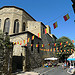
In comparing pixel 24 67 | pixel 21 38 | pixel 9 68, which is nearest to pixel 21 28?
pixel 21 38

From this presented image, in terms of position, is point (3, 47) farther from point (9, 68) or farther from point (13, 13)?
point (13, 13)

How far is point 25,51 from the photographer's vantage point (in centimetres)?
1345

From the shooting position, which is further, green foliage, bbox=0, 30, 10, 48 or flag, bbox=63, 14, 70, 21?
green foliage, bbox=0, 30, 10, 48

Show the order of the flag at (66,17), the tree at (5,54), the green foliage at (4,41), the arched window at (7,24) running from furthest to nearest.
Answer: the arched window at (7,24), the green foliage at (4,41), the tree at (5,54), the flag at (66,17)

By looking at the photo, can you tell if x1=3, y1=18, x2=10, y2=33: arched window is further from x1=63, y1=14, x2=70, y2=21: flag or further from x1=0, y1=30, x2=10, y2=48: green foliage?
x1=63, y1=14, x2=70, y2=21: flag

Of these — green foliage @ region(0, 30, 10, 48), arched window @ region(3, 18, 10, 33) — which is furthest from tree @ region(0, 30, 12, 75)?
arched window @ region(3, 18, 10, 33)

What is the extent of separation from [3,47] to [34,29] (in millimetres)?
12228

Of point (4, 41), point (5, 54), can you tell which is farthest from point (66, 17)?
point (5, 54)

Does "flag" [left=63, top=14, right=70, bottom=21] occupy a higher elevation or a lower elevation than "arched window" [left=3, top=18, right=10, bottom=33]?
lower

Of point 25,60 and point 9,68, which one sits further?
point 25,60

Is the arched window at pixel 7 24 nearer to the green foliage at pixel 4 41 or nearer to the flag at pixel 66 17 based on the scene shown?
the green foliage at pixel 4 41

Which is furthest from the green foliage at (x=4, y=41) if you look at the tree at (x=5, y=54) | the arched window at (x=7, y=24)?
the arched window at (x=7, y=24)

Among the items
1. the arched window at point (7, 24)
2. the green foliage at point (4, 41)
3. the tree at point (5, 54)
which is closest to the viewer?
the tree at point (5, 54)

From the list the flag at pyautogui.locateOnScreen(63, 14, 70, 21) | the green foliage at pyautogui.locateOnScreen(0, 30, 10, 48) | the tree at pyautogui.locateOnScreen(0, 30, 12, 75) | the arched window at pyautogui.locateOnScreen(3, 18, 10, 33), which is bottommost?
the tree at pyautogui.locateOnScreen(0, 30, 12, 75)
